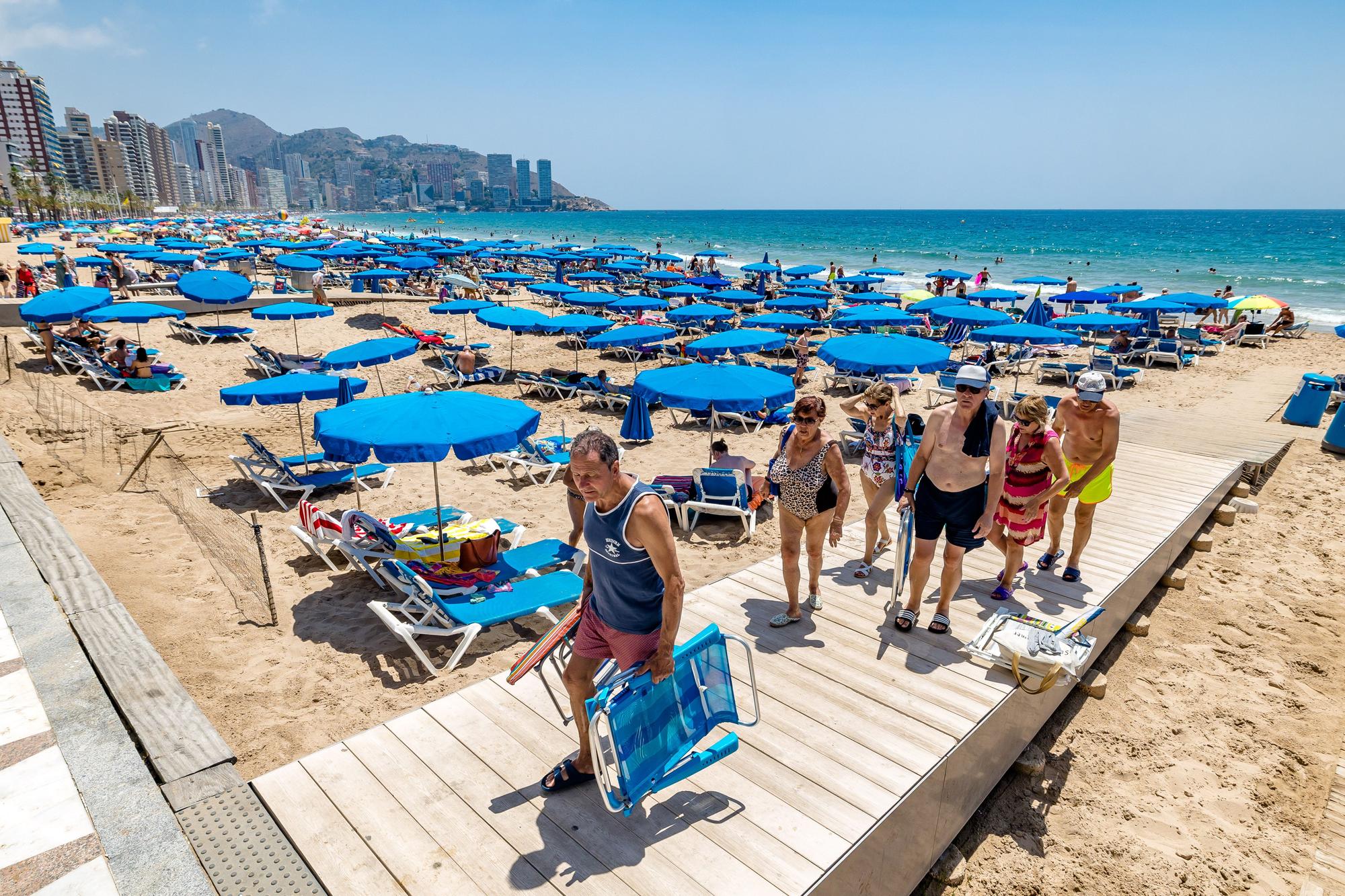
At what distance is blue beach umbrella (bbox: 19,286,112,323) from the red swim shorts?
13.8 m

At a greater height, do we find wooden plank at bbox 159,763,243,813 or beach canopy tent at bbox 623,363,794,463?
beach canopy tent at bbox 623,363,794,463

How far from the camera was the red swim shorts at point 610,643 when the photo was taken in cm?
283

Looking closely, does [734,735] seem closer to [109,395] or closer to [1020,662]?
[1020,662]

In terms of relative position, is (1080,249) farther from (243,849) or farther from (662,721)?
(243,849)

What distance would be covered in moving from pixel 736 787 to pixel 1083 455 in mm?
3611

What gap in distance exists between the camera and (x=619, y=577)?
272 cm

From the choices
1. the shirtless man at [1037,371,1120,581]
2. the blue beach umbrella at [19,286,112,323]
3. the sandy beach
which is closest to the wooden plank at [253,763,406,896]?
the sandy beach

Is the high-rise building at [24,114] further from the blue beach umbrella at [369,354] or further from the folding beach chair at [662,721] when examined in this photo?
the folding beach chair at [662,721]

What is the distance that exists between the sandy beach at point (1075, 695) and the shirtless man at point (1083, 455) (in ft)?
3.75

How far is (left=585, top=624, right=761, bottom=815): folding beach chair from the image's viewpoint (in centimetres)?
271

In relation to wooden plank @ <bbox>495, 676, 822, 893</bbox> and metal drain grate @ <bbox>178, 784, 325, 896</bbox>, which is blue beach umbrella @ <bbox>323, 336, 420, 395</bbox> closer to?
metal drain grate @ <bbox>178, 784, 325, 896</bbox>

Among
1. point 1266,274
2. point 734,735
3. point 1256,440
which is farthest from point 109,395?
point 1266,274

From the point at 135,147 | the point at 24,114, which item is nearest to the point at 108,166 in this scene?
the point at 24,114

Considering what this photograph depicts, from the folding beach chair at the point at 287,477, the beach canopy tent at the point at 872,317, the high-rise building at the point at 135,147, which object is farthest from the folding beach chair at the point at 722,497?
the high-rise building at the point at 135,147
